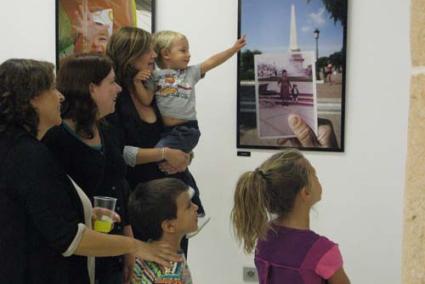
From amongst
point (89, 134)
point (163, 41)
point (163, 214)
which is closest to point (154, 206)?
point (163, 214)

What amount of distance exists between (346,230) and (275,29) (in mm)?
1211

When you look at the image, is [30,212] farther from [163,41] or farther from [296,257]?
[163,41]

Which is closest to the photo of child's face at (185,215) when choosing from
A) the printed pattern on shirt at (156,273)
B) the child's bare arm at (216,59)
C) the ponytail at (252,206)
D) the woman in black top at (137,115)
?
the printed pattern on shirt at (156,273)

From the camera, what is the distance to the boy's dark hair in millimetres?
1672

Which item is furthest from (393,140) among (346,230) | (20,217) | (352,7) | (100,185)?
(20,217)

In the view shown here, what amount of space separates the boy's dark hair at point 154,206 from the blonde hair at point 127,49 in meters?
0.60

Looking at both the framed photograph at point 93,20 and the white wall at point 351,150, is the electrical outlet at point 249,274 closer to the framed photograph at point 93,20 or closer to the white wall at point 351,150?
the white wall at point 351,150

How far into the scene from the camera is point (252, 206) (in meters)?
1.54

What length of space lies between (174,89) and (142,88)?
18cm

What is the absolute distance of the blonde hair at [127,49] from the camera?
80.6 inches

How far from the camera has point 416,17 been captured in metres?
0.41

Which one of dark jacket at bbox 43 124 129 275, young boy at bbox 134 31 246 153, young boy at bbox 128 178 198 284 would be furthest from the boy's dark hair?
young boy at bbox 134 31 246 153

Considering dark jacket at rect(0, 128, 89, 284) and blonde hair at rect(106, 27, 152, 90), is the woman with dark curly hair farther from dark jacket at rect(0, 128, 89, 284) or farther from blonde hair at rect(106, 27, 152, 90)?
blonde hair at rect(106, 27, 152, 90)

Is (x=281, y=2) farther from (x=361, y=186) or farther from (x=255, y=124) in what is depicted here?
(x=361, y=186)
